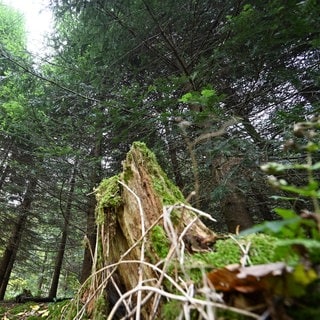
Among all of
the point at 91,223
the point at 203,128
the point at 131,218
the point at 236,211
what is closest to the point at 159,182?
the point at 131,218

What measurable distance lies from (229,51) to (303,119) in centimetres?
174

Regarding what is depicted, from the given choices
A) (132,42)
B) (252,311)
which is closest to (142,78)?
(132,42)

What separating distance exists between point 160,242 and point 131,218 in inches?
16.4

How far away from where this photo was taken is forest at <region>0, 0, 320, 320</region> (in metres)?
0.82

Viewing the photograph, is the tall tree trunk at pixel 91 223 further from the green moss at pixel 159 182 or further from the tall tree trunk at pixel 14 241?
the green moss at pixel 159 182

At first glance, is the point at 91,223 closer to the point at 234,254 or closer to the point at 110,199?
the point at 110,199

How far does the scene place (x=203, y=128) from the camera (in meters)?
3.99

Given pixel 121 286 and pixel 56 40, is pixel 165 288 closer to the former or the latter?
pixel 121 286

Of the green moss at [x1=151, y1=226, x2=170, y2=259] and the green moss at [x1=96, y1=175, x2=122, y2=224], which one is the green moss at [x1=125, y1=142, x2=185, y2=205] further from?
the green moss at [x1=151, y1=226, x2=170, y2=259]

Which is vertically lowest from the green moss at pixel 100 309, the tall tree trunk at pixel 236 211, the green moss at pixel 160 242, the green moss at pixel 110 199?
the green moss at pixel 100 309

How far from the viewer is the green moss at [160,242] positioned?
1.43m

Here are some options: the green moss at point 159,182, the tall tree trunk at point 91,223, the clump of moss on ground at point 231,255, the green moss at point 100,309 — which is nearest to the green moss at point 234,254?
the clump of moss on ground at point 231,255

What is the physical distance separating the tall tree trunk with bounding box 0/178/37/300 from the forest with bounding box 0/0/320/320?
37 cm

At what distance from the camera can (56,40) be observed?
24.0 feet
